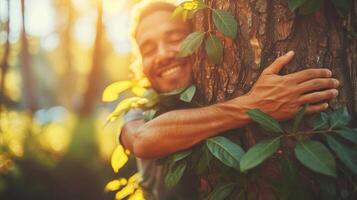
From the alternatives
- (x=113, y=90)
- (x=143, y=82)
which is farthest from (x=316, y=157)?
(x=143, y=82)

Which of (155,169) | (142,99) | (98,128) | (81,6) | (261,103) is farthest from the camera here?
(81,6)

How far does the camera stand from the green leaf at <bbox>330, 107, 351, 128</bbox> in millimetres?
1696

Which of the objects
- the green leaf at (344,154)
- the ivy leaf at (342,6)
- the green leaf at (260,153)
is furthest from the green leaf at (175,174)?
the ivy leaf at (342,6)

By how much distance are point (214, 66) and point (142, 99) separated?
1.90 ft

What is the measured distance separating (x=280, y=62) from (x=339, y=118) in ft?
1.04

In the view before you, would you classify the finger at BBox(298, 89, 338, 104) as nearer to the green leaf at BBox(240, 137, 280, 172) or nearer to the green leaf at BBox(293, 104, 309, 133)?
the green leaf at BBox(293, 104, 309, 133)

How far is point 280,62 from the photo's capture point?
1786 millimetres

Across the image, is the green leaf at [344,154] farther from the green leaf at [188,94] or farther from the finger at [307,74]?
the green leaf at [188,94]

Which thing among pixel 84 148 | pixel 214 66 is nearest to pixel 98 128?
pixel 84 148

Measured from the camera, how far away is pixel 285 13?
1813mm

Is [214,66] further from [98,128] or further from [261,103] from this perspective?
[98,128]

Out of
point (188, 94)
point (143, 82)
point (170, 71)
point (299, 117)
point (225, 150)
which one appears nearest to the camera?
point (299, 117)

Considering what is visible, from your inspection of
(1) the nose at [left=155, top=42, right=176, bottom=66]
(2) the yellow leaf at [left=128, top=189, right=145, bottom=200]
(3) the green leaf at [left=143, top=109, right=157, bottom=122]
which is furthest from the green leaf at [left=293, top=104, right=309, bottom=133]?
(2) the yellow leaf at [left=128, top=189, right=145, bottom=200]

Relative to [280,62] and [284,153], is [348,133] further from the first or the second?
[280,62]
